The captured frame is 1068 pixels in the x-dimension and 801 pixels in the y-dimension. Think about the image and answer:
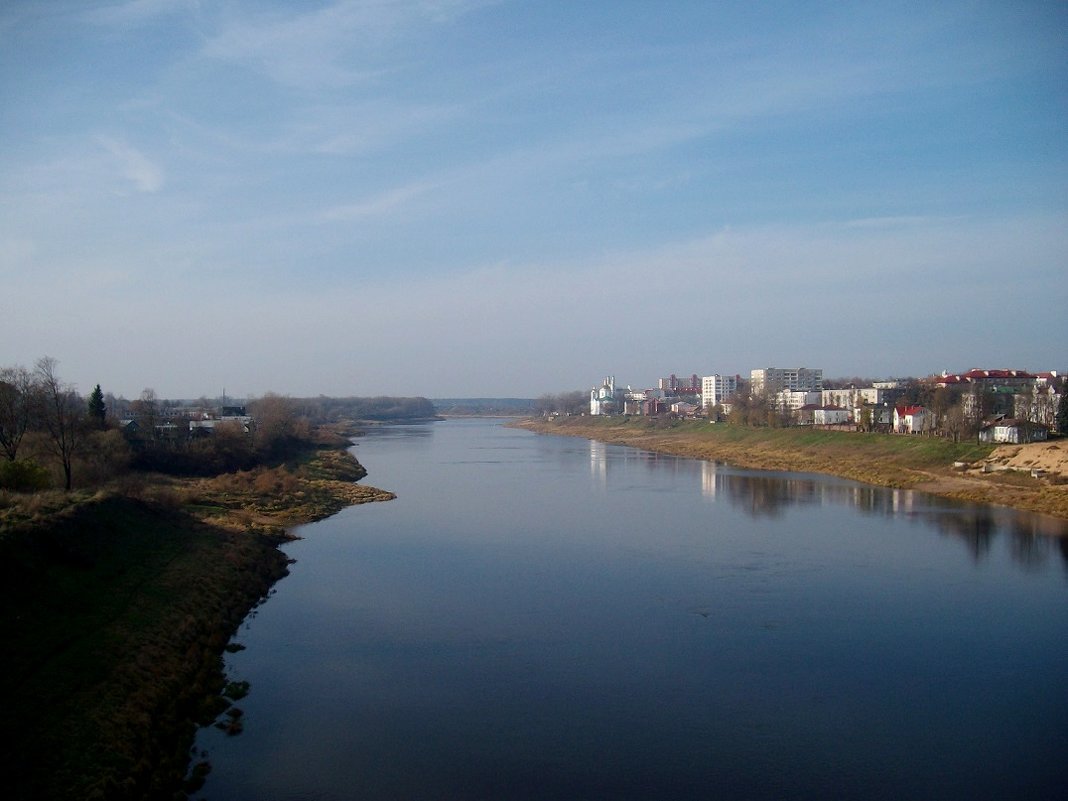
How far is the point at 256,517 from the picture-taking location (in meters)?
14.2

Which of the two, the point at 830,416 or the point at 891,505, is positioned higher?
the point at 830,416

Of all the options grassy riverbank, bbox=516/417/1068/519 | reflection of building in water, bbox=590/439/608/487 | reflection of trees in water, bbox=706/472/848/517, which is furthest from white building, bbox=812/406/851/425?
reflection of trees in water, bbox=706/472/848/517

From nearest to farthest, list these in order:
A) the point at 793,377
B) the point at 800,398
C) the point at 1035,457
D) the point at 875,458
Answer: the point at 1035,457
the point at 875,458
the point at 800,398
the point at 793,377

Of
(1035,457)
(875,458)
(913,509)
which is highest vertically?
(1035,457)

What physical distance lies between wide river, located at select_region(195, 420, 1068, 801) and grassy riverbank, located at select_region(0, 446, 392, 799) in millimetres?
349

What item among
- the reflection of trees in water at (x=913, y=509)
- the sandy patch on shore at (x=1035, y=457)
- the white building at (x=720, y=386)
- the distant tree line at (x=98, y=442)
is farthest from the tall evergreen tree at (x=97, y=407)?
the white building at (x=720, y=386)

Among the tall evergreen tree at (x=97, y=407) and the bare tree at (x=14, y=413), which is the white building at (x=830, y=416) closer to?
the tall evergreen tree at (x=97, y=407)

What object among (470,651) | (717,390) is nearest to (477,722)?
(470,651)

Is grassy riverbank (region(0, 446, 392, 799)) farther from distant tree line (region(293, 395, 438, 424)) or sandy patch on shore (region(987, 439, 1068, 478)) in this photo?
distant tree line (region(293, 395, 438, 424))

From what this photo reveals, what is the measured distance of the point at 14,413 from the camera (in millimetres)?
14297

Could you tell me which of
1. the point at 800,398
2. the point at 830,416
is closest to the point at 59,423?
the point at 830,416

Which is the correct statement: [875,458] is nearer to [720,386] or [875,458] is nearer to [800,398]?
[800,398]

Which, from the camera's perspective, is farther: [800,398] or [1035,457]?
[800,398]

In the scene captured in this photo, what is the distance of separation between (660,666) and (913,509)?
35.4 ft
